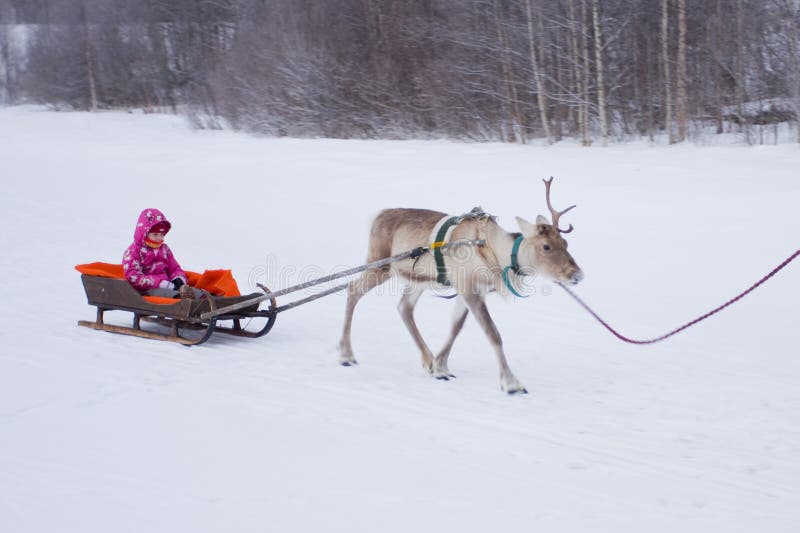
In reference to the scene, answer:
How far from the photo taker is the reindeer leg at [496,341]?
6.32m

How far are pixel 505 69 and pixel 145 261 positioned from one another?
1386 centimetres

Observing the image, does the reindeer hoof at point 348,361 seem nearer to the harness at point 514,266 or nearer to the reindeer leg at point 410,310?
the reindeer leg at point 410,310

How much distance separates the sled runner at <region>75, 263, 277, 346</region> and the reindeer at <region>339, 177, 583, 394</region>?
1117 mm

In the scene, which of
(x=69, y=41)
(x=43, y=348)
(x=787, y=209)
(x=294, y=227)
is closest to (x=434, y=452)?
(x=43, y=348)

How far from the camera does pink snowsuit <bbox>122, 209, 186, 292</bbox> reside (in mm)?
7869

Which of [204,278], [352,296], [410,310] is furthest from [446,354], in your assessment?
[204,278]

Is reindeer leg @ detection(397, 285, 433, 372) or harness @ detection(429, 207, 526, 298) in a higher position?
harness @ detection(429, 207, 526, 298)

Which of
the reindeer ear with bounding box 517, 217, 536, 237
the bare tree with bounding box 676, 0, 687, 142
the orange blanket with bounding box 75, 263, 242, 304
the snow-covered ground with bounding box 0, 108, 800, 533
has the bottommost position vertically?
the snow-covered ground with bounding box 0, 108, 800, 533

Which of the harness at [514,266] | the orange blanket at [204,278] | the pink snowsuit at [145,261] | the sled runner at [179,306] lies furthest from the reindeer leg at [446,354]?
the pink snowsuit at [145,261]

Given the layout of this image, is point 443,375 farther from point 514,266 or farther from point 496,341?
point 514,266

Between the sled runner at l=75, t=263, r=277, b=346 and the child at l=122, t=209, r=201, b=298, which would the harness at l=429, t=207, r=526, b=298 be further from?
the child at l=122, t=209, r=201, b=298

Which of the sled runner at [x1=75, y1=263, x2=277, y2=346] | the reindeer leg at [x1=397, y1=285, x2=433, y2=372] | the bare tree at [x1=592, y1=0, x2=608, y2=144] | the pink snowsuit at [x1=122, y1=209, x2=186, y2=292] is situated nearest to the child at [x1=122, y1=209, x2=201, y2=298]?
the pink snowsuit at [x1=122, y1=209, x2=186, y2=292]

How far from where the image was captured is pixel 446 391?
6.43m

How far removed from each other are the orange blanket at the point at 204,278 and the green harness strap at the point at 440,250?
7.18 ft
